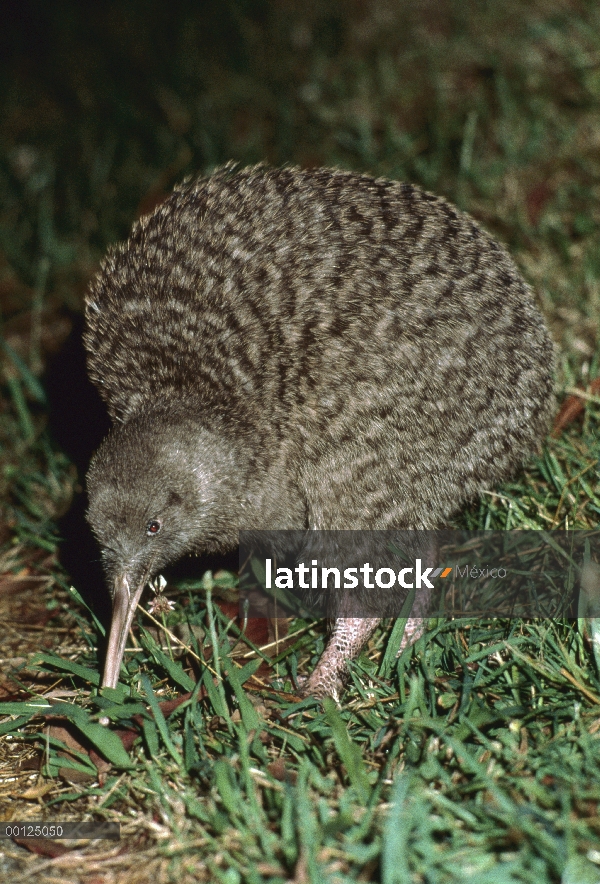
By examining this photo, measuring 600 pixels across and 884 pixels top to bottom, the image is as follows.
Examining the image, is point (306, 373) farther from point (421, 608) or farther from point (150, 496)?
point (421, 608)

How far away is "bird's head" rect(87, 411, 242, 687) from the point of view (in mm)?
3086

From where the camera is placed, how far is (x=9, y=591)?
12.2 ft

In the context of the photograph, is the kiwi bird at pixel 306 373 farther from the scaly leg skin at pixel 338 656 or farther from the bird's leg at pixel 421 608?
the bird's leg at pixel 421 608

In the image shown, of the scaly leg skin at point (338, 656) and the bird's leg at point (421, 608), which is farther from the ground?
the bird's leg at point (421, 608)

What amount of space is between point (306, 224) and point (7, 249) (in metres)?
3.21

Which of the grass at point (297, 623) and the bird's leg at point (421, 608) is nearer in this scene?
the grass at point (297, 623)

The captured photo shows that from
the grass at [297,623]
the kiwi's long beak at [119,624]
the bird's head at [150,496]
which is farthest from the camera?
the bird's head at [150,496]

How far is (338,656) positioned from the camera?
309 cm

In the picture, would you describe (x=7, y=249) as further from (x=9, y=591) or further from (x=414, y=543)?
(x=414, y=543)

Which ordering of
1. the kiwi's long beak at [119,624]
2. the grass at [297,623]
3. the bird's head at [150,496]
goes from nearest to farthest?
1. the grass at [297,623]
2. the kiwi's long beak at [119,624]
3. the bird's head at [150,496]

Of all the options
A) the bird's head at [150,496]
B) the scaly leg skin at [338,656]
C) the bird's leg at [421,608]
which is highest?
the bird's head at [150,496]

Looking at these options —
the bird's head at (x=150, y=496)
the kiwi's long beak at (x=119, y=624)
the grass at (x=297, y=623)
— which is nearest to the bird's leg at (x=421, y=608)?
the grass at (x=297, y=623)

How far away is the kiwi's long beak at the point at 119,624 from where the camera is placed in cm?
298

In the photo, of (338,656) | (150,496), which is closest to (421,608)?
(338,656)
